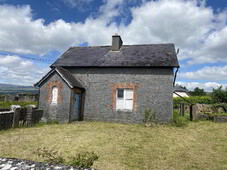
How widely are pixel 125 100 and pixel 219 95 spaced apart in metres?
14.8

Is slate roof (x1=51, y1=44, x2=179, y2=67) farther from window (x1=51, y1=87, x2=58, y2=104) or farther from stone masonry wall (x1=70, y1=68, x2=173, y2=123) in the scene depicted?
window (x1=51, y1=87, x2=58, y2=104)

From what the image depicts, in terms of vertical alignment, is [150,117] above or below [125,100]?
below

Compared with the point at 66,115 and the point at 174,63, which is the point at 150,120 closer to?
the point at 174,63

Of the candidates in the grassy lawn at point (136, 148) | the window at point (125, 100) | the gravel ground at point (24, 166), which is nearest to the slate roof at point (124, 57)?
the window at point (125, 100)

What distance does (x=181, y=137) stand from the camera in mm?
9367

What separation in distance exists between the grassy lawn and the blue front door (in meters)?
4.32

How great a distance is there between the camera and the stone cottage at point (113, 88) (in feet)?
42.9

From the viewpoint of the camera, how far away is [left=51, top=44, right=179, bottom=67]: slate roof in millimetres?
13750

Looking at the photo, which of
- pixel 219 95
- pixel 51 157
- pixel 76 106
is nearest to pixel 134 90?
pixel 76 106

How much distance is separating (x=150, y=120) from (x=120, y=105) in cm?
269

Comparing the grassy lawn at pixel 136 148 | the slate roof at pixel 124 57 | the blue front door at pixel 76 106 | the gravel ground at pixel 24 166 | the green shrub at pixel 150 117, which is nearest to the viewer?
the gravel ground at pixel 24 166

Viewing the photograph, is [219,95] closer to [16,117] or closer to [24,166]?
[16,117]

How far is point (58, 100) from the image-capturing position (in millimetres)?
13375

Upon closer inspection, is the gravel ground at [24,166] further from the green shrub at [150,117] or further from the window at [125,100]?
the window at [125,100]
